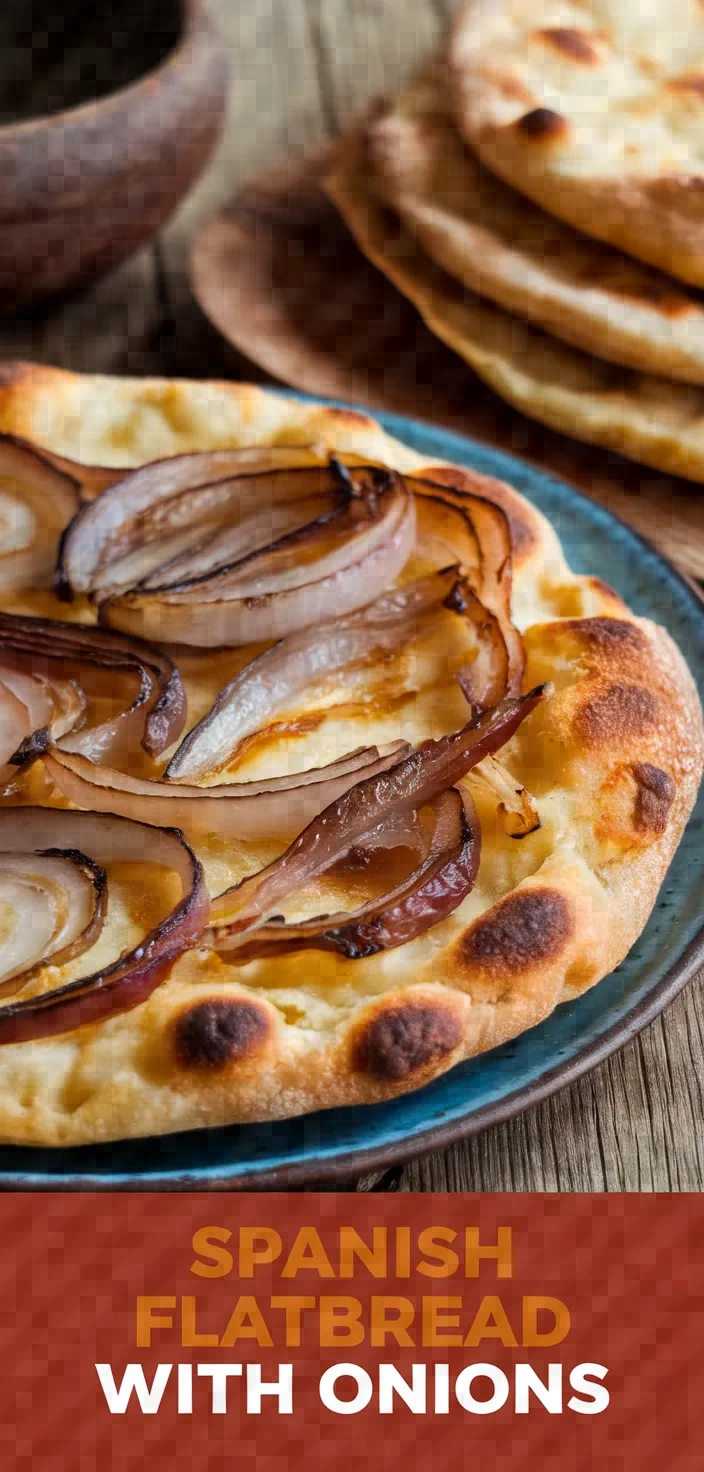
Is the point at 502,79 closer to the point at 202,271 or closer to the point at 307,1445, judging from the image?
the point at 202,271

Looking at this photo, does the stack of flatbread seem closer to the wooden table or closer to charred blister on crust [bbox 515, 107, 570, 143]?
charred blister on crust [bbox 515, 107, 570, 143]

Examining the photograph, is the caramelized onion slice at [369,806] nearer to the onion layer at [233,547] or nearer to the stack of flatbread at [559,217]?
the onion layer at [233,547]

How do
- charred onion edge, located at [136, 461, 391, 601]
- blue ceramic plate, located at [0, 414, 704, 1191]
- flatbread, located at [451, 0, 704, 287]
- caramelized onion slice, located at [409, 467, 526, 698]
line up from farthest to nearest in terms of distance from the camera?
flatbread, located at [451, 0, 704, 287] → caramelized onion slice, located at [409, 467, 526, 698] → charred onion edge, located at [136, 461, 391, 601] → blue ceramic plate, located at [0, 414, 704, 1191]

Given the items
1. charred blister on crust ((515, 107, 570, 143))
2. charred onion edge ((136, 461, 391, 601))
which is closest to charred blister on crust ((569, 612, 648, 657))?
charred onion edge ((136, 461, 391, 601))

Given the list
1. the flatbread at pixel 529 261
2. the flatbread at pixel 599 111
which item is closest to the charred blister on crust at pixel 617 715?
the flatbread at pixel 529 261

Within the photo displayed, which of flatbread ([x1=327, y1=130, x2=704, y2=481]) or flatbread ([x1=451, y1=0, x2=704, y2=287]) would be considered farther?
flatbread ([x1=451, y1=0, x2=704, y2=287])

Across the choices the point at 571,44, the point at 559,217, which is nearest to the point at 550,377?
the point at 559,217
